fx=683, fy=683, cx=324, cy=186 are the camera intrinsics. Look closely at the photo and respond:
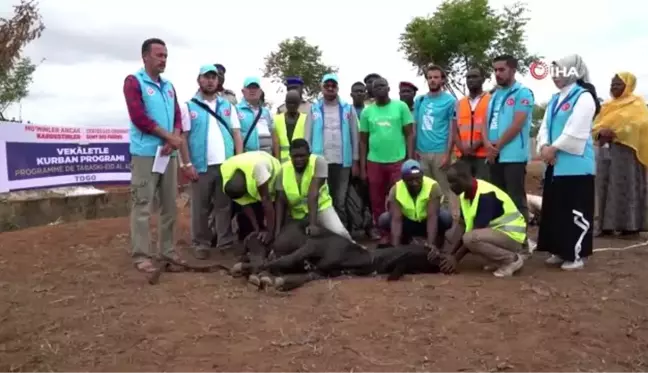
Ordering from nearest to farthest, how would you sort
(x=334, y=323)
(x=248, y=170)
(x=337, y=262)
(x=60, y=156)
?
(x=334, y=323), (x=337, y=262), (x=248, y=170), (x=60, y=156)

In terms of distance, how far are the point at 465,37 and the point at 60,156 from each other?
1589 cm

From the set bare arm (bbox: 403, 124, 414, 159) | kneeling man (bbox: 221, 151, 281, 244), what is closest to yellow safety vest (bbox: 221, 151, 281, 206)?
kneeling man (bbox: 221, 151, 281, 244)

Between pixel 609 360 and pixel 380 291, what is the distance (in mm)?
1647

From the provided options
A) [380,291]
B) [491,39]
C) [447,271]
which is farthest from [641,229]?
[491,39]

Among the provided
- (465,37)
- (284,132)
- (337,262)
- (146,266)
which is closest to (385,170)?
(284,132)

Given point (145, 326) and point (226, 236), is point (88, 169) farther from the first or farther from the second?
point (145, 326)

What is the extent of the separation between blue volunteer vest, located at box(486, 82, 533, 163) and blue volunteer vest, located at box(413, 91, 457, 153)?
0.74 metres

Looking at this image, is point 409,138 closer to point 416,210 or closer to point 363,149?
point 363,149

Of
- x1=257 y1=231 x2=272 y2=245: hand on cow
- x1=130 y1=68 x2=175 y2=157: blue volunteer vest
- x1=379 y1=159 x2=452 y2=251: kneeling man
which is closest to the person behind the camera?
x1=130 y1=68 x2=175 y2=157: blue volunteer vest

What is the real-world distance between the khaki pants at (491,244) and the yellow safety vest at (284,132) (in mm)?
2224

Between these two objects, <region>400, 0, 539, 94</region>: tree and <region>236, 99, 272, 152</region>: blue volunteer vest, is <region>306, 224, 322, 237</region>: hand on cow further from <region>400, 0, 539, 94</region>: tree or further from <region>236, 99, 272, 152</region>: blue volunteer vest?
<region>400, 0, 539, 94</region>: tree

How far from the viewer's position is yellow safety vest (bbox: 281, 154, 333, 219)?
6059mm

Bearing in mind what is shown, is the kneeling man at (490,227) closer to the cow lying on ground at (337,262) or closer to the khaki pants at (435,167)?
the cow lying on ground at (337,262)

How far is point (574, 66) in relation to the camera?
5.59 metres
